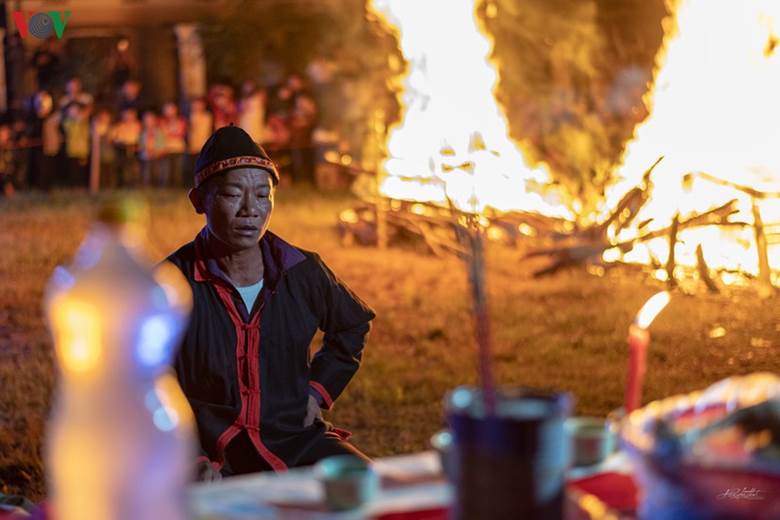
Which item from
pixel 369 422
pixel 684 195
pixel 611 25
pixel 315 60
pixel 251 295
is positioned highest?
pixel 315 60

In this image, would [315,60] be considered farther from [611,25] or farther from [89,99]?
[611,25]

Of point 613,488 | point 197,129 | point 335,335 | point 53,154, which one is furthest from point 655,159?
point 53,154

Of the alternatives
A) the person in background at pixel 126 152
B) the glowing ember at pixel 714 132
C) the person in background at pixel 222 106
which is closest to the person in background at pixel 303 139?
the person in background at pixel 222 106

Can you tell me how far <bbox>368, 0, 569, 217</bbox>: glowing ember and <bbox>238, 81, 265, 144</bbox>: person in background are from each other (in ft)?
24.9

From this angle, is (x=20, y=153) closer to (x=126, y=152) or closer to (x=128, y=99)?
(x=126, y=152)

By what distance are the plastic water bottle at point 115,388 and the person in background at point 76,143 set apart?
16532 millimetres

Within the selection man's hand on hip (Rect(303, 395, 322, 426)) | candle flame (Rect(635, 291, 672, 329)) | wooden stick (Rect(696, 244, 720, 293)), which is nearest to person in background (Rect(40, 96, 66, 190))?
wooden stick (Rect(696, 244, 720, 293))

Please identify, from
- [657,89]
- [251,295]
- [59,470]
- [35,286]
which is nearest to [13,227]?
[35,286]

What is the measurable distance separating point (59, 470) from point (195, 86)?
2001 centimetres

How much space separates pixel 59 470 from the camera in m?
1.58

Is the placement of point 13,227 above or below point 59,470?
above

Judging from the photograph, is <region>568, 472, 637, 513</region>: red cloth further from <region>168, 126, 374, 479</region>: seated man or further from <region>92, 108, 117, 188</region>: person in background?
<region>92, 108, 117, 188</region>: person in background

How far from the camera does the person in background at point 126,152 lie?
1770 centimetres

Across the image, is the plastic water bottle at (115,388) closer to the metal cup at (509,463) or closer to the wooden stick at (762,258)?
the metal cup at (509,463)
